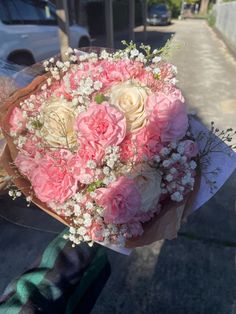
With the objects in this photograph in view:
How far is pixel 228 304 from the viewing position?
2.43 metres

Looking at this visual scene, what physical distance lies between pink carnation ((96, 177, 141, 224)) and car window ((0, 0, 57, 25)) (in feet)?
19.4

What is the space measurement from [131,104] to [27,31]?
20.2 feet

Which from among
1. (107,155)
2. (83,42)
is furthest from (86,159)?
(83,42)

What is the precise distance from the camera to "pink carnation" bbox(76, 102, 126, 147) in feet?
3.35

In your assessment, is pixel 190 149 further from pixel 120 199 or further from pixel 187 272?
pixel 187 272

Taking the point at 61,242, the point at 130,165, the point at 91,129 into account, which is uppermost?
the point at 91,129

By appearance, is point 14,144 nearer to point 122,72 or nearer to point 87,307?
point 122,72

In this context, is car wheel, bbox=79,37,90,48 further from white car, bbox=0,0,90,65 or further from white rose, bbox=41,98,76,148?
Answer: white rose, bbox=41,98,76,148

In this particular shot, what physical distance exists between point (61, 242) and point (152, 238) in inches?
14.3

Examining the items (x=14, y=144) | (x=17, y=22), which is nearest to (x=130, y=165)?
(x=14, y=144)

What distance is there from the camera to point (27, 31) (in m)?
6.57

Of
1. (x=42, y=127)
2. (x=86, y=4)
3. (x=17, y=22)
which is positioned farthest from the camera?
(x=86, y=4)

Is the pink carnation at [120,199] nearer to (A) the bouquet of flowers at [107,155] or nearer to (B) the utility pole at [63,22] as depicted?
(A) the bouquet of flowers at [107,155]

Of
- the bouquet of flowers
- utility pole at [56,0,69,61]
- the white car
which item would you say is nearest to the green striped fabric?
the bouquet of flowers
